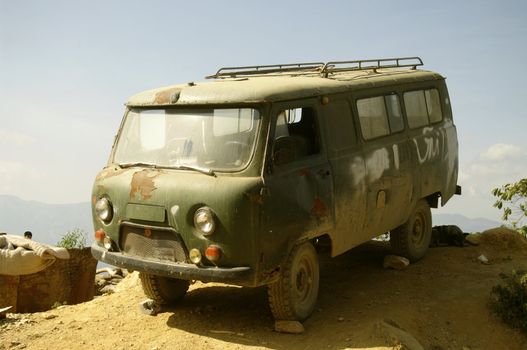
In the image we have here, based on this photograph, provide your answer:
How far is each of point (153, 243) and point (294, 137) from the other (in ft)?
5.82

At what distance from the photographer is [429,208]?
959 cm

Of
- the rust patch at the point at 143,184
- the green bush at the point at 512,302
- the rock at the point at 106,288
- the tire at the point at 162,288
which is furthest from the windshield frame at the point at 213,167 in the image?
the rock at the point at 106,288

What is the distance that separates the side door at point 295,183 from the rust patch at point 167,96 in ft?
3.63

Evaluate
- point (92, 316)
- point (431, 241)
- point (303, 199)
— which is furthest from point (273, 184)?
point (431, 241)

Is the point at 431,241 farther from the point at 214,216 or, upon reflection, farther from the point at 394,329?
the point at 214,216

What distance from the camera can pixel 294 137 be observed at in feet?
21.8

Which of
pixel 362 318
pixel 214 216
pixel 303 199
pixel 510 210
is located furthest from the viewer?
pixel 510 210

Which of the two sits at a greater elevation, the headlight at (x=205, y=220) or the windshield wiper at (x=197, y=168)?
the windshield wiper at (x=197, y=168)

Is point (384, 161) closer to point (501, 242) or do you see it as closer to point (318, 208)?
point (318, 208)

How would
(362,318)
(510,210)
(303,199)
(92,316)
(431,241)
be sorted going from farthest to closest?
(510,210) → (431,241) → (92,316) → (362,318) → (303,199)

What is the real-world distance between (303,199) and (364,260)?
10.4 ft

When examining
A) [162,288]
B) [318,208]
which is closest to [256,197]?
[318,208]

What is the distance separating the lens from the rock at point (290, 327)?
6.54m

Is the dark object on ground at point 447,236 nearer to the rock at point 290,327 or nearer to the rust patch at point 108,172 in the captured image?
the rock at point 290,327
